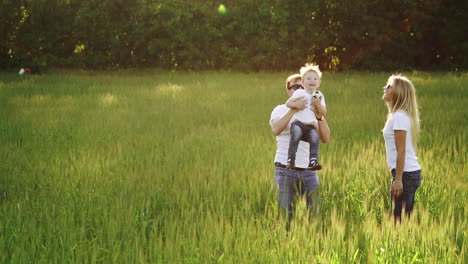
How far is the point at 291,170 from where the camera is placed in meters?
3.76

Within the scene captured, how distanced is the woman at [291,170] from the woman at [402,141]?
→ 1.74 ft

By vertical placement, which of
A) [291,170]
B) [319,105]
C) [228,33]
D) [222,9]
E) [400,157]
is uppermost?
[222,9]

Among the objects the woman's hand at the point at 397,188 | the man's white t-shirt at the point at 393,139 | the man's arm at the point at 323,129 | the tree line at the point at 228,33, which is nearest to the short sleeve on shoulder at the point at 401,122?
the man's white t-shirt at the point at 393,139

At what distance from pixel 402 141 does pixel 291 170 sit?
871 mm

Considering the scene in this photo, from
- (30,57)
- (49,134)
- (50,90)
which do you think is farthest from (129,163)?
(30,57)

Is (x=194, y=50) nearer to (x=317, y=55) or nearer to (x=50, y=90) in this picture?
(x=317, y=55)

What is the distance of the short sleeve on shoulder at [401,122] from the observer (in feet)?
12.2

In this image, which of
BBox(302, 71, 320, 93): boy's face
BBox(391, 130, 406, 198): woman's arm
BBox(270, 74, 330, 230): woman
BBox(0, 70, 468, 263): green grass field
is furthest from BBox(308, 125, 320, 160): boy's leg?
BBox(391, 130, 406, 198): woman's arm

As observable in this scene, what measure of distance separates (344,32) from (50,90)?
12797 mm

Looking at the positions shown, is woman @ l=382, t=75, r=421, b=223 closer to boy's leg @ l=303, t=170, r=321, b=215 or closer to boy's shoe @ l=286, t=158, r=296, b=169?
boy's leg @ l=303, t=170, r=321, b=215

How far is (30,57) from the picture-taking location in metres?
20.7

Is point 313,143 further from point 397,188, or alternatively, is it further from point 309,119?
point 397,188

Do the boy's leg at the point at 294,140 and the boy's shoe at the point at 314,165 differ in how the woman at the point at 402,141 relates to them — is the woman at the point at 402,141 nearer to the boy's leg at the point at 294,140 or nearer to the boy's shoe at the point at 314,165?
the boy's shoe at the point at 314,165

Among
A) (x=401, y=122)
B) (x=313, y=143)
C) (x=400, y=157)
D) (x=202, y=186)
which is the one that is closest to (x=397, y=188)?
(x=400, y=157)
